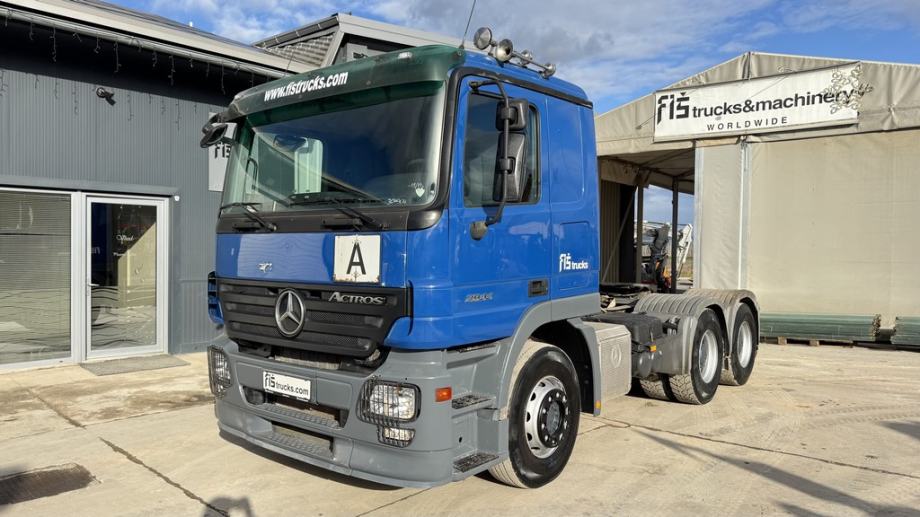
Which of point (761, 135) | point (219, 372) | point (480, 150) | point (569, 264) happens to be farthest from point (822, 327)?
point (219, 372)

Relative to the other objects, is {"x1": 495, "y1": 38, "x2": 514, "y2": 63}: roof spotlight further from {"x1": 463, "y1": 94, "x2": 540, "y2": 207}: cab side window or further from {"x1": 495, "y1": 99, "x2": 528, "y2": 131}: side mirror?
{"x1": 495, "y1": 99, "x2": 528, "y2": 131}: side mirror

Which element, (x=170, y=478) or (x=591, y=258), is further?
(x=591, y=258)

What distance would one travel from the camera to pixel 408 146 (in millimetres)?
3924

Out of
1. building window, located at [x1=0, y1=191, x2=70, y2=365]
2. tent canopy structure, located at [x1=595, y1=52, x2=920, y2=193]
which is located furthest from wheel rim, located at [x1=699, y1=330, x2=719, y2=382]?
building window, located at [x1=0, y1=191, x2=70, y2=365]

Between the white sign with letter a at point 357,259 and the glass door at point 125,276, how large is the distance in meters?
6.27

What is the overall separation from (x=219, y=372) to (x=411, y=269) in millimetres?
1964

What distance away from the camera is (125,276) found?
9.22 m

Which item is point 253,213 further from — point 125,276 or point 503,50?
point 125,276

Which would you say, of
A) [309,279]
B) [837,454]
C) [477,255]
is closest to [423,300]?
[477,255]

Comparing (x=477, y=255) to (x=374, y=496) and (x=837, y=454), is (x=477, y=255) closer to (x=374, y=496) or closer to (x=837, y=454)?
(x=374, y=496)

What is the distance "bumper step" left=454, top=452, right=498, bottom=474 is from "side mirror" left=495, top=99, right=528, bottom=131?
1.95m

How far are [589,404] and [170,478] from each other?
10.2ft

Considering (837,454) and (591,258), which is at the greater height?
(591,258)

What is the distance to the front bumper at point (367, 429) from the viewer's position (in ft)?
12.2
